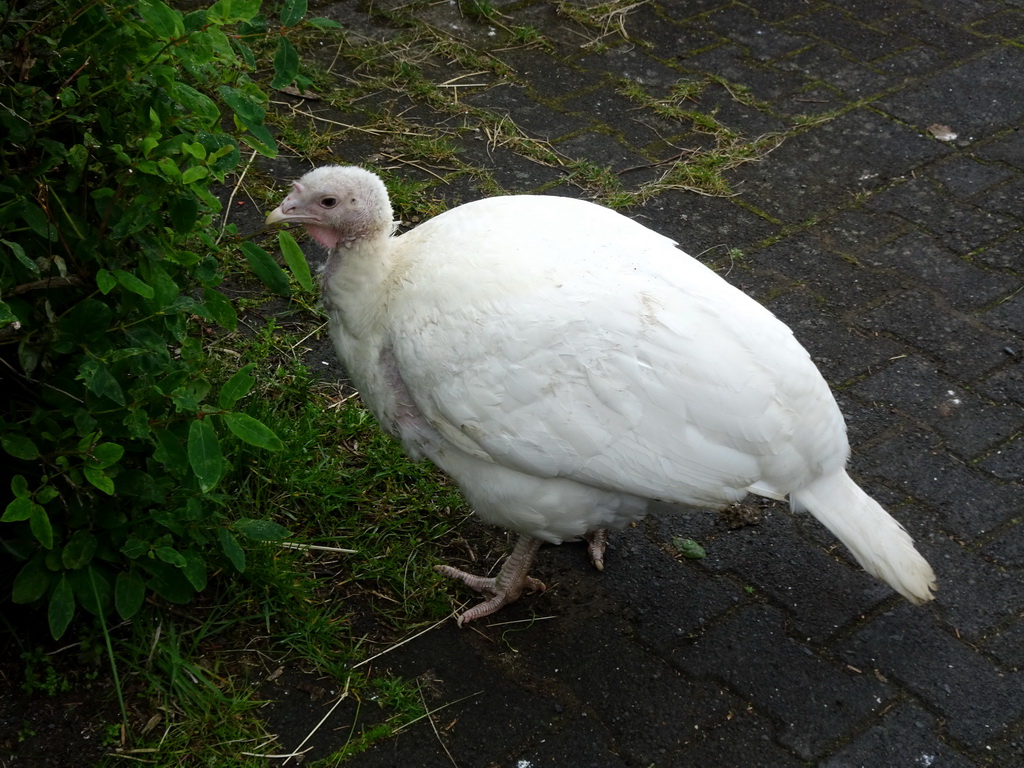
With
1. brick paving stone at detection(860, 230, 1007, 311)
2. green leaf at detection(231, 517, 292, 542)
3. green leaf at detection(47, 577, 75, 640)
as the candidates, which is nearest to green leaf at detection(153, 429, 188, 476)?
green leaf at detection(231, 517, 292, 542)

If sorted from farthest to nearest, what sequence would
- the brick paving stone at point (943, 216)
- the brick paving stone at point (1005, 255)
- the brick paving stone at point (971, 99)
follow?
1. the brick paving stone at point (971, 99)
2. the brick paving stone at point (943, 216)
3. the brick paving stone at point (1005, 255)

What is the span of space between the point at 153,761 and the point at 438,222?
1.74 m

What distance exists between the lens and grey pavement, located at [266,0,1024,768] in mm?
3121

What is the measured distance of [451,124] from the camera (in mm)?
5578

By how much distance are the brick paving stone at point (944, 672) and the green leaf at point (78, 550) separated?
2200 mm

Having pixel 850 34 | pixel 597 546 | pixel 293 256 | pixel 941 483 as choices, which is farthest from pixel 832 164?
pixel 293 256

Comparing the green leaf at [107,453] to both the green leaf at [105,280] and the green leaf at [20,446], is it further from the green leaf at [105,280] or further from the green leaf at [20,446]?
the green leaf at [105,280]

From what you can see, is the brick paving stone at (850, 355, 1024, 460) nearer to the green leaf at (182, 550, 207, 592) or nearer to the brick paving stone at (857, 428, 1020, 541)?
the brick paving stone at (857, 428, 1020, 541)

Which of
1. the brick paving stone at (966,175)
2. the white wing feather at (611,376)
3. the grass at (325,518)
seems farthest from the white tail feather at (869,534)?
the brick paving stone at (966,175)

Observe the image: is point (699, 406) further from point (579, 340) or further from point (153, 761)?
point (153, 761)

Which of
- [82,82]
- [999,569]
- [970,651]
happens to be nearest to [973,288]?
[999,569]

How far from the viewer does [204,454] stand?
8.23 feet

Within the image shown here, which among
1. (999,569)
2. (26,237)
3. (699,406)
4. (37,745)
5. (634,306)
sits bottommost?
(999,569)

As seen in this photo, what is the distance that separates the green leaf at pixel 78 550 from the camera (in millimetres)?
2875
